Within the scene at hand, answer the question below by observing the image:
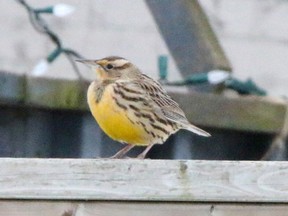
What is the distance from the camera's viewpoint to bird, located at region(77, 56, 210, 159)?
5.38 m

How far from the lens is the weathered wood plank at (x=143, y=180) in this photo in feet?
12.2

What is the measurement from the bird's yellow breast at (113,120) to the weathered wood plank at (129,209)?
4.99 feet

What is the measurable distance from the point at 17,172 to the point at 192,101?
2015mm

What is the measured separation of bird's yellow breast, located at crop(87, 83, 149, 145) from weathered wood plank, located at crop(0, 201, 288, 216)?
152cm

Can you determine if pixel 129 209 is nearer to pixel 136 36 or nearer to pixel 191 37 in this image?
pixel 191 37

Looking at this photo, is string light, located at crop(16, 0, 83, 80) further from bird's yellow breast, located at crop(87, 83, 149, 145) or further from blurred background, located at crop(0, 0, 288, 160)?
blurred background, located at crop(0, 0, 288, 160)

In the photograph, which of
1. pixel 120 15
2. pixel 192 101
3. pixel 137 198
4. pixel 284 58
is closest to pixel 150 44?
pixel 120 15

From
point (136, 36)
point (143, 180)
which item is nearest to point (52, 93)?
point (143, 180)

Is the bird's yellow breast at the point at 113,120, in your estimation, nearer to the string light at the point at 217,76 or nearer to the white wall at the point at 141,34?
the string light at the point at 217,76

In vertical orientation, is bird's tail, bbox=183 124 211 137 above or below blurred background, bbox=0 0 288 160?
above

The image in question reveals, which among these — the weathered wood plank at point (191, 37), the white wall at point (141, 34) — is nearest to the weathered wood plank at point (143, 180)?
the weathered wood plank at point (191, 37)

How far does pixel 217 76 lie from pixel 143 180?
1.79 meters

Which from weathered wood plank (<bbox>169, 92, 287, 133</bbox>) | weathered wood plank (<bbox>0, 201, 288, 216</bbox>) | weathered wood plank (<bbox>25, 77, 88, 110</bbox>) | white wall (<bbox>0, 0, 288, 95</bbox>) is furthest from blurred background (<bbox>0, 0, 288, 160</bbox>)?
weathered wood plank (<bbox>0, 201, 288, 216</bbox>)

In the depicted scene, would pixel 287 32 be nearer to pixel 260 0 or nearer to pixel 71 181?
pixel 260 0
